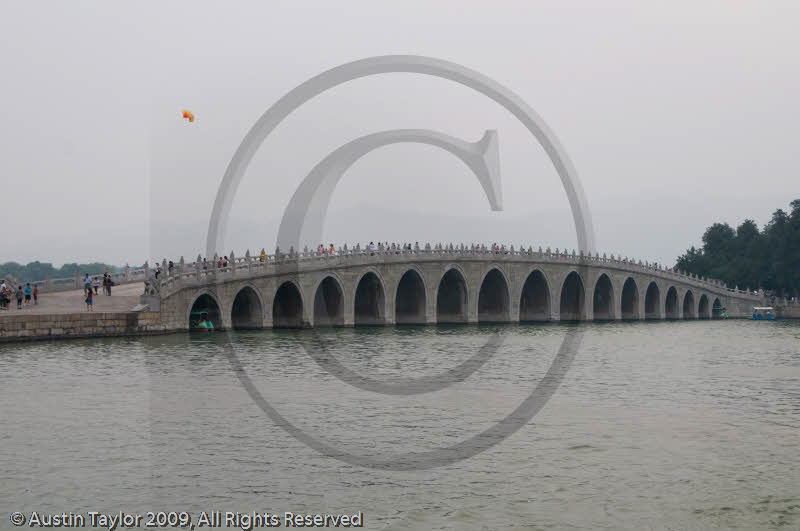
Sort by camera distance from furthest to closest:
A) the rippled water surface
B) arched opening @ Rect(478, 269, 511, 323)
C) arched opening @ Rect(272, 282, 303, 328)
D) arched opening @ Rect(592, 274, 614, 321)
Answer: arched opening @ Rect(592, 274, 614, 321) → arched opening @ Rect(478, 269, 511, 323) → arched opening @ Rect(272, 282, 303, 328) → the rippled water surface

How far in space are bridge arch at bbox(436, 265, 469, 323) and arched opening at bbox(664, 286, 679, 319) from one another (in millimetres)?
36877

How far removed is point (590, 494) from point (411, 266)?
45.1 m

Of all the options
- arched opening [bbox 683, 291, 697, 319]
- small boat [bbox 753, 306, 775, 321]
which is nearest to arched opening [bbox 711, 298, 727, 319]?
arched opening [bbox 683, 291, 697, 319]

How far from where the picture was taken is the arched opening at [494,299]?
6656 cm

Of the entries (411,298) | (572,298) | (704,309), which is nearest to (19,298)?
(411,298)

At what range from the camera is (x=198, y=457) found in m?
14.4

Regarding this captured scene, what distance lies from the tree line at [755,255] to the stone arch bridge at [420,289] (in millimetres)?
10729

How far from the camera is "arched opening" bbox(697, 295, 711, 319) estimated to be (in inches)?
3809

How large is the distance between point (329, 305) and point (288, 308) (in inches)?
172

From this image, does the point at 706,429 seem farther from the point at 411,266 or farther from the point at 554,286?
the point at 554,286

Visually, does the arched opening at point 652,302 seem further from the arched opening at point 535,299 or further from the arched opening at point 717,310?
the arched opening at point 535,299

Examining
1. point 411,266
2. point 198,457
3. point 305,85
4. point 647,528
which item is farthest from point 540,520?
point 411,266

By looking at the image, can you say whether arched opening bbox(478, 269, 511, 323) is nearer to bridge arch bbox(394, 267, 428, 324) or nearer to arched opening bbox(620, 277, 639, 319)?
bridge arch bbox(394, 267, 428, 324)

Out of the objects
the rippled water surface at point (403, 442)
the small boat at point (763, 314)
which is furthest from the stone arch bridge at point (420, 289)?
the rippled water surface at point (403, 442)
